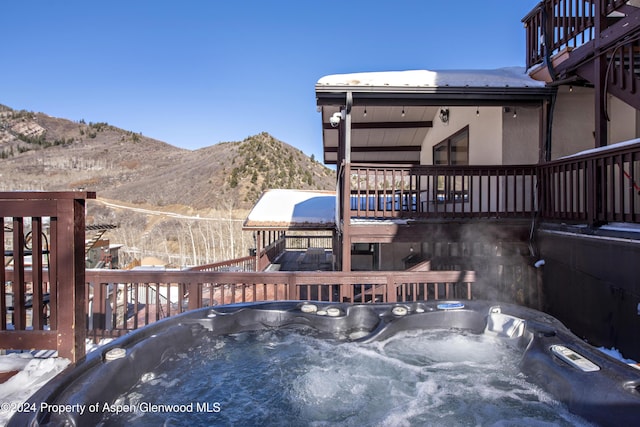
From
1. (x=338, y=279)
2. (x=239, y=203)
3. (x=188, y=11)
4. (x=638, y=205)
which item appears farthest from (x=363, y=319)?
(x=239, y=203)

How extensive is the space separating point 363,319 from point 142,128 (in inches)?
2535

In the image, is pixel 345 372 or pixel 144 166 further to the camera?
pixel 144 166

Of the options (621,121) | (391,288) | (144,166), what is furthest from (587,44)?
(144,166)

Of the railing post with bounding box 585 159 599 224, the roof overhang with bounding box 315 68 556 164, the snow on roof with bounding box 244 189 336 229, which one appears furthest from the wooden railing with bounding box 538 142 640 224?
the snow on roof with bounding box 244 189 336 229

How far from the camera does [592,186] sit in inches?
174

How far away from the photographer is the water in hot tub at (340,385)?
2398mm

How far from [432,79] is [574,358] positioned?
204 inches

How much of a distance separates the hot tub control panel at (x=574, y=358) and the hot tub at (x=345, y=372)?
0.01 m

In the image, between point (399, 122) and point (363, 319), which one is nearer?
point (363, 319)

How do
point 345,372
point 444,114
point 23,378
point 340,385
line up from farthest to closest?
point 444,114 < point 345,372 < point 340,385 < point 23,378

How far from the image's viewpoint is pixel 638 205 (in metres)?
4.98

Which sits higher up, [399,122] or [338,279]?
[399,122]

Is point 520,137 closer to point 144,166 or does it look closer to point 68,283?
point 68,283

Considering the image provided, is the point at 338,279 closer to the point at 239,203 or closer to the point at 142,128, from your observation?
the point at 239,203
